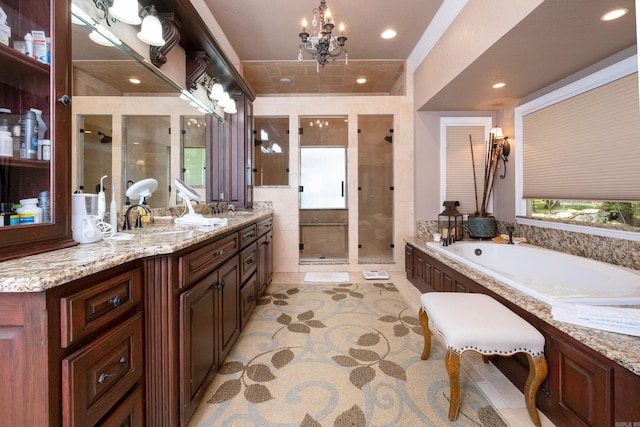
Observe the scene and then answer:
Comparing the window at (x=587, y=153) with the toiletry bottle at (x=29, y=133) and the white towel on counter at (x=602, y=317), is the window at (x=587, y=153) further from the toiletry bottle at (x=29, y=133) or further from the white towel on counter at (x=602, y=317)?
the toiletry bottle at (x=29, y=133)

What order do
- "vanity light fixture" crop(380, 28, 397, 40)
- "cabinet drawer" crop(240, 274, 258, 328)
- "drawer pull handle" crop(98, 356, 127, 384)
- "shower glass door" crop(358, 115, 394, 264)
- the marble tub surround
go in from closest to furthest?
"drawer pull handle" crop(98, 356, 127, 384), the marble tub surround, "cabinet drawer" crop(240, 274, 258, 328), "vanity light fixture" crop(380, 28, 397, 40), "shower glass door" crop(358, 115, 394, 264)

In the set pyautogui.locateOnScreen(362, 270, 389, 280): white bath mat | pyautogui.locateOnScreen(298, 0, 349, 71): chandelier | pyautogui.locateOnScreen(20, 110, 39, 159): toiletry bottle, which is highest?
pyautogui.locateOnScreen(298, 0, 349, 71): chandelier

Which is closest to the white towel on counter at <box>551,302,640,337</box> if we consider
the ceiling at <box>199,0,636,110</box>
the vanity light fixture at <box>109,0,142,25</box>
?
the ceiling at <box>199,0,636,110</box>

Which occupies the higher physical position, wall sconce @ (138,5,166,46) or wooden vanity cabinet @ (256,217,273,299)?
wall sconce @ (138,5,166,46)

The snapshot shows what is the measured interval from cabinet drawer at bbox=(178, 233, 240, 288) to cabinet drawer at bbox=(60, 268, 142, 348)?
7.2 inches

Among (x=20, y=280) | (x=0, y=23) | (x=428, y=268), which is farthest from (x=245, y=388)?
(x=428, y=268)

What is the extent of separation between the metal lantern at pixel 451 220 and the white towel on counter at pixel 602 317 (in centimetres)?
207

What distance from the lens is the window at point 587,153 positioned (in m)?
2.09

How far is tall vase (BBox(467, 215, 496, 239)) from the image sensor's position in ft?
11.1

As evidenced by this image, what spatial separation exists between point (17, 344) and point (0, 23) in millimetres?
1060

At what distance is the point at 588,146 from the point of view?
2.40 m

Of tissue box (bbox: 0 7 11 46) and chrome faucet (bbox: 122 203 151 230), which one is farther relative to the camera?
chrome faucet (bbox: 122 203 151 230)

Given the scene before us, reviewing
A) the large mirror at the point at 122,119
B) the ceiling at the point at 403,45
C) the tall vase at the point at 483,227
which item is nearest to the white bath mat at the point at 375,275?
the tall vase at the point at 483,227

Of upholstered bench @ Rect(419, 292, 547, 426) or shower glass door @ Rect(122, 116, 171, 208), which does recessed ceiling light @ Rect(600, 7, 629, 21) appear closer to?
upholstered bench @ Rect(419, 292, 547, 426)
